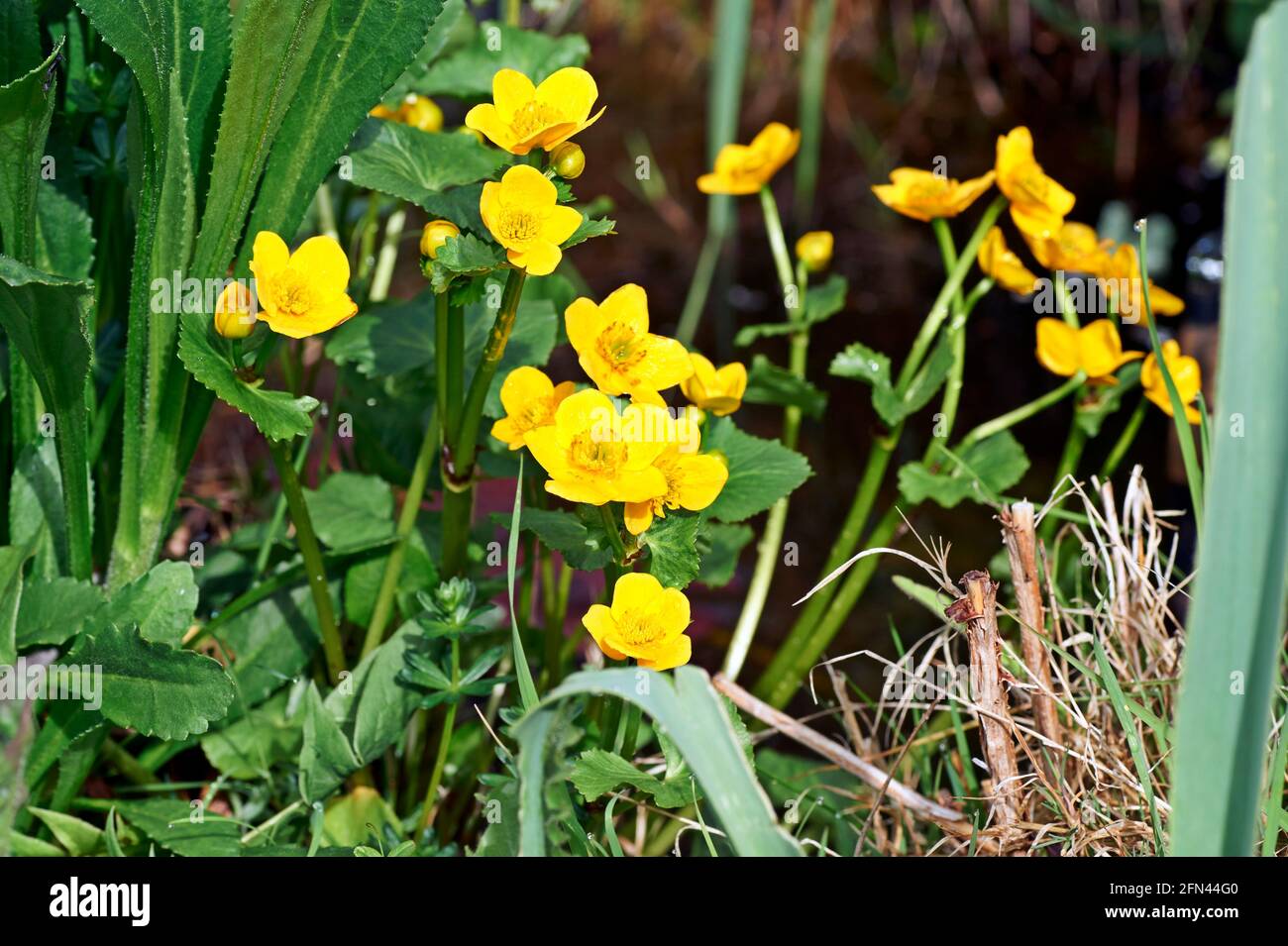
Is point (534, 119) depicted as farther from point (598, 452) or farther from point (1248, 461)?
point (1248, 461)

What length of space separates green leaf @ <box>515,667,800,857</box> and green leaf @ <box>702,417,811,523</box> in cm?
30

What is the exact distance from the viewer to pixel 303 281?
0.80 meters

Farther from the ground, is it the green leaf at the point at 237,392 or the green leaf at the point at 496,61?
the green leaf at the point at 496,61

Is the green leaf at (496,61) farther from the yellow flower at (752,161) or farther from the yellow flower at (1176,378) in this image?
the yellow flower at (1176,378)

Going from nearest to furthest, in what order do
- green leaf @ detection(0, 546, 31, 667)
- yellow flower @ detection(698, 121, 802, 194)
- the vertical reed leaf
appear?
1. the vertical reed leaf
2. green leaf @ detection(0, 546, 31, 667)
3. yellow flower @ detection(698, 121, 802, 194)

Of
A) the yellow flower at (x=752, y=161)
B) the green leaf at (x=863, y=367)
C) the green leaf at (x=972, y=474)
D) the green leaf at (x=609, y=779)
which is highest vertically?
the yellow flower at (x=752, y=161)

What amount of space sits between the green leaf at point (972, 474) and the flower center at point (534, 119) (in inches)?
15.6

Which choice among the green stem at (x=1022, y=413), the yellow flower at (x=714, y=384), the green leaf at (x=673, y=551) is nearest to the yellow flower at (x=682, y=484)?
the green leaf at (x=673, y=551)

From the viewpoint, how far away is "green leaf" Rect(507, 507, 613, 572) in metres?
0.83

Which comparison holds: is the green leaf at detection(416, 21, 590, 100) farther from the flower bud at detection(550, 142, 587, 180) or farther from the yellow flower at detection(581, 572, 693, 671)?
the yellow flower at detection(581, 572, 693, 671)

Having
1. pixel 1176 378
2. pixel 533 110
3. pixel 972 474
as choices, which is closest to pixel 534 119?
pixel 533 110

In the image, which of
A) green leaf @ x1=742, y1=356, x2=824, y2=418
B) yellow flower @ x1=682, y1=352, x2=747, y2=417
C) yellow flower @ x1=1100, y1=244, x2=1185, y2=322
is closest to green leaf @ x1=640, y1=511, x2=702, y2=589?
yellow flower @ x1=682, y1=352, x2=747, y2=417

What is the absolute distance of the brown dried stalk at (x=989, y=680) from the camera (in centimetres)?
81
